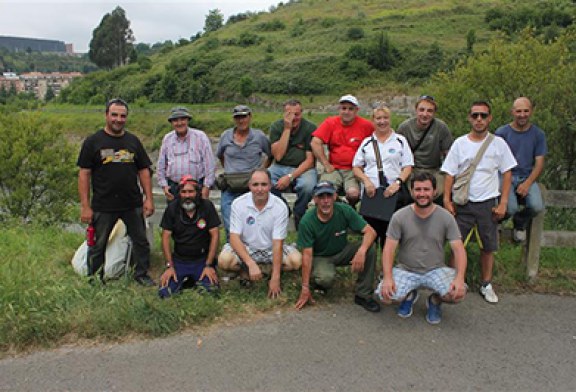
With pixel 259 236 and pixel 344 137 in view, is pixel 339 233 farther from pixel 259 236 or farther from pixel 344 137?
pixel 344 137

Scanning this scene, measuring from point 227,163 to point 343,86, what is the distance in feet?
165

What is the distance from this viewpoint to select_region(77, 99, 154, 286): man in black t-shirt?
501 cm

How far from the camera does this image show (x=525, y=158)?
16.8 feet

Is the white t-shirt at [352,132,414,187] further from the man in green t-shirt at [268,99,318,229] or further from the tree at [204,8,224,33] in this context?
the tree at [204,8,224,33]

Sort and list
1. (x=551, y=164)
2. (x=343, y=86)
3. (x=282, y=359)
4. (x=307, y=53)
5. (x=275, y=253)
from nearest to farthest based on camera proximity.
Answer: (x=282, y=359), (x=275, y=253), (x=551, y=164), (x=343, y=86), (x=307, y=53)

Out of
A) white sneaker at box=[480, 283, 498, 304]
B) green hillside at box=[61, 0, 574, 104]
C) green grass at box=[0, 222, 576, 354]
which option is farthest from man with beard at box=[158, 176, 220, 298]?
green hillside at box=[61, 0, 574, 104]

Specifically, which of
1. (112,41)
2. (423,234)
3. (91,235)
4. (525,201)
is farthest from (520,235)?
(112,41)

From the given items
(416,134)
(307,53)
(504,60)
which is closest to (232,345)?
(416,134)

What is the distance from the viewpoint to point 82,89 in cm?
7756

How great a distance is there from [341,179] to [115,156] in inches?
97.1

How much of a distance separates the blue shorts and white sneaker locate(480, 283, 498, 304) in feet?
2.45

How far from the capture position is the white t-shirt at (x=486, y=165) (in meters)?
4.84

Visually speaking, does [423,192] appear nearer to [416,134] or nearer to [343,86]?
[416,134]

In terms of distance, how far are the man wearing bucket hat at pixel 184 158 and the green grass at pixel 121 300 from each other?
1019mm
